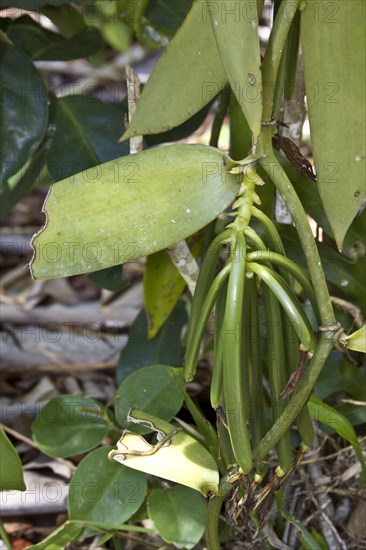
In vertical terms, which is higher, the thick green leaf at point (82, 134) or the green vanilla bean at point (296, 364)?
the thick green leaf at point (82, 134)

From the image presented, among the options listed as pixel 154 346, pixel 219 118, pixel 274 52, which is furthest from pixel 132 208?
pixel 154 346

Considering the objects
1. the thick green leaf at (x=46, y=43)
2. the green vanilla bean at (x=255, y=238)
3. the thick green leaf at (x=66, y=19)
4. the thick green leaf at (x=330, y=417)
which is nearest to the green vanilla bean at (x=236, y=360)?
the green vanilla bean at (x=255, y=238)

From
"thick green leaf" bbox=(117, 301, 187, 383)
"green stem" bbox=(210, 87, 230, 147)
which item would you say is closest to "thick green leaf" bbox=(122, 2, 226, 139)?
"green stem" bbox=(210, 87, 230, 147)

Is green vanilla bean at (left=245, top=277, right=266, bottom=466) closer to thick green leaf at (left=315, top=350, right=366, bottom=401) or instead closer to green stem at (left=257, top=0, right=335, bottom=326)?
green stem at (left=257, top=0, right=335, bottom=326)

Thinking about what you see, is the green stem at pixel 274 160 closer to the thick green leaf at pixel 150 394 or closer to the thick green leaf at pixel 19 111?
the thick green leaf at pixel 150 394

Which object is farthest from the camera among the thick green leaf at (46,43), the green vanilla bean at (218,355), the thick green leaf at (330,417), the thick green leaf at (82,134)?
the thick green leaf at (46,43)

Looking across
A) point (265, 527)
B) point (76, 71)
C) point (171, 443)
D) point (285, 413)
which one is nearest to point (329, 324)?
point (285, 413)

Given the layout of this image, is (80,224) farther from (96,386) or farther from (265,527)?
(96,386)
